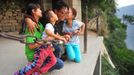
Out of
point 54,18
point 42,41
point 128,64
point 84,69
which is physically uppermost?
point 54,18

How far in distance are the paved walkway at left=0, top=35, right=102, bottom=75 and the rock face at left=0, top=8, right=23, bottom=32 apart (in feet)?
11.1

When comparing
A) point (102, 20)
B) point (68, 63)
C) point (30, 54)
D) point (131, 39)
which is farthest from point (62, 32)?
point (131, 39)

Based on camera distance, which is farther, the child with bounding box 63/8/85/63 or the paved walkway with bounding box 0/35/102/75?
the child with bounding box 63/8/85/63

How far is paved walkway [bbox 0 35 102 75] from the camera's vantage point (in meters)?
5.81

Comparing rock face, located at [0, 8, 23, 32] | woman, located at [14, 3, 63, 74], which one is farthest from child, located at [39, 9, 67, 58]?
rock face, located at [0, 8, 23, 32]

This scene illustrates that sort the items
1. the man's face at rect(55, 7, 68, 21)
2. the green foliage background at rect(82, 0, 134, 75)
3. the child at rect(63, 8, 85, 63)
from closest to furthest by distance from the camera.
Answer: the man's face at rect(55, 7, 68, 21)
the child at rect(63, 8, 85, 63)
the green foliage background at rect(82, 0, 134, 75)

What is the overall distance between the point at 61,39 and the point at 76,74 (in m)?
0.63

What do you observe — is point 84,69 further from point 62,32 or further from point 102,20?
point 102,20

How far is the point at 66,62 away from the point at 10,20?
6.33m

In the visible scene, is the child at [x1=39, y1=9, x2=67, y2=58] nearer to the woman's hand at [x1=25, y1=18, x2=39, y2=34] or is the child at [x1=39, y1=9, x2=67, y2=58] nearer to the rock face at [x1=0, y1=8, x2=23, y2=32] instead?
the woman's hand at [x1=25, y1=18, x2=39, y2=34]

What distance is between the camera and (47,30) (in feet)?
17.5

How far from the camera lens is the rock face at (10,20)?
12109 mm

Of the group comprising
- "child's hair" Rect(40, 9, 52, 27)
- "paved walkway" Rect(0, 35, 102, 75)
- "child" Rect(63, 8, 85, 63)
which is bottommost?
"paved walkway" Rect(0, 35, 102, 75)

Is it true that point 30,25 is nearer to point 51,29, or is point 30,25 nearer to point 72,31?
point 51,29
